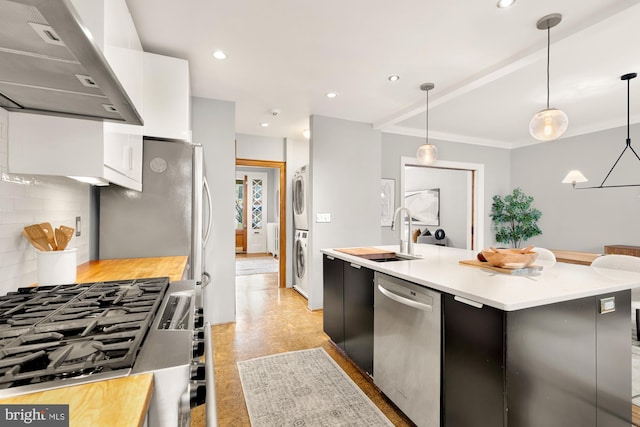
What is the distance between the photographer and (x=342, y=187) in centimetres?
393

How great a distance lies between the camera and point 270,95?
321cm

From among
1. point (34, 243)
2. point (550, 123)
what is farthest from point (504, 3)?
point (34, 243)

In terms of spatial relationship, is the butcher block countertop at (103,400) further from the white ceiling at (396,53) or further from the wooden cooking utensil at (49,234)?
the white ceiling at (396,53)

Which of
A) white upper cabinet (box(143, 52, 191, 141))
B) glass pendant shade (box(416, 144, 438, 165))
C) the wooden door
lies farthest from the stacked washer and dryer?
the wooden door

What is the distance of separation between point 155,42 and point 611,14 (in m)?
2.99

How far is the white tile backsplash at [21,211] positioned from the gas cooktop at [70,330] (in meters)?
0.14

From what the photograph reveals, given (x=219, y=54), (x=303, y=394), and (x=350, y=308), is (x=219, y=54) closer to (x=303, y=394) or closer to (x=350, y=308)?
(x=350, y=308)

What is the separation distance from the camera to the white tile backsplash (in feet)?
3.79

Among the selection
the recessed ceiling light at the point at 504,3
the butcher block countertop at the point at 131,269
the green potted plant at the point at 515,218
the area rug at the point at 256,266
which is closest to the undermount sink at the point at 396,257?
the butcher block countertop at the point at 131,269

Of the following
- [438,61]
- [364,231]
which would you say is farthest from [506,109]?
[364,231]

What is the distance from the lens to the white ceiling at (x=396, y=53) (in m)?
1.84

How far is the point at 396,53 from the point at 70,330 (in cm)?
259

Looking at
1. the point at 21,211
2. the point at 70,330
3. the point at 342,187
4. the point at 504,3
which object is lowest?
the point at 70,330

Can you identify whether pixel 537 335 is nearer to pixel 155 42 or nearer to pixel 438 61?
pixel 438 61
